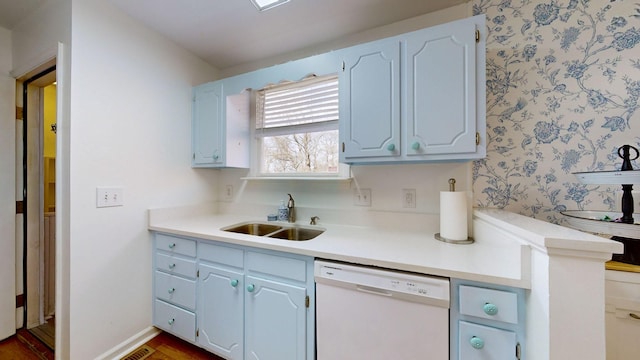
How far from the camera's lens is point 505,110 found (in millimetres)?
1334

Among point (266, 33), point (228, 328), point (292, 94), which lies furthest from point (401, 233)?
point (266, 33)

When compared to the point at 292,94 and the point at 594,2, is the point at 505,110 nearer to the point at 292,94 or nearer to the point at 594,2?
the point at 594,2

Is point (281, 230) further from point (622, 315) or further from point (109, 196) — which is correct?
point (622, 315)

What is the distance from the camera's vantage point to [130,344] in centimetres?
157

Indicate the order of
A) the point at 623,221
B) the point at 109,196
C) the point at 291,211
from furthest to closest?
the point at 291,211
the point at 109,196
the point at 623,221

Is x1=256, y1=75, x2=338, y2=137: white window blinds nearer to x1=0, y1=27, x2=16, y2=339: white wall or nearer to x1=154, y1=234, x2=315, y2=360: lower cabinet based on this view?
x1=154, y1=234, x2=315, y2=360: lower cabinet

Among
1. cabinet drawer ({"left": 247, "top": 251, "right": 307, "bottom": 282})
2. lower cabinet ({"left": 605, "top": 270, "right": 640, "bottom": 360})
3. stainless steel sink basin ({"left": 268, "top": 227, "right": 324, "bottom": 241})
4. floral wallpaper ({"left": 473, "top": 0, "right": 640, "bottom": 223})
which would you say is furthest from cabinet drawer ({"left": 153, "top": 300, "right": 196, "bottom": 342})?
lower cabinet ({"left": 605, "top": 270, "right": 640, "bottom": 360})

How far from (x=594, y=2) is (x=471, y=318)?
171 centimetres

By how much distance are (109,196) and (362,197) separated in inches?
66.7

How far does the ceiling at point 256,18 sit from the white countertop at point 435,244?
4.48 feet

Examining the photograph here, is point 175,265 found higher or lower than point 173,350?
higher

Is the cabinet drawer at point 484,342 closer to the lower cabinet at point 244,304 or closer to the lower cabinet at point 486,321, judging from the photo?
the lower cabinet at point 486,321

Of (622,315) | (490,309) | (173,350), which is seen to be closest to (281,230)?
(173,350)

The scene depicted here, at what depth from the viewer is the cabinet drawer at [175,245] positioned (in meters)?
1.52
